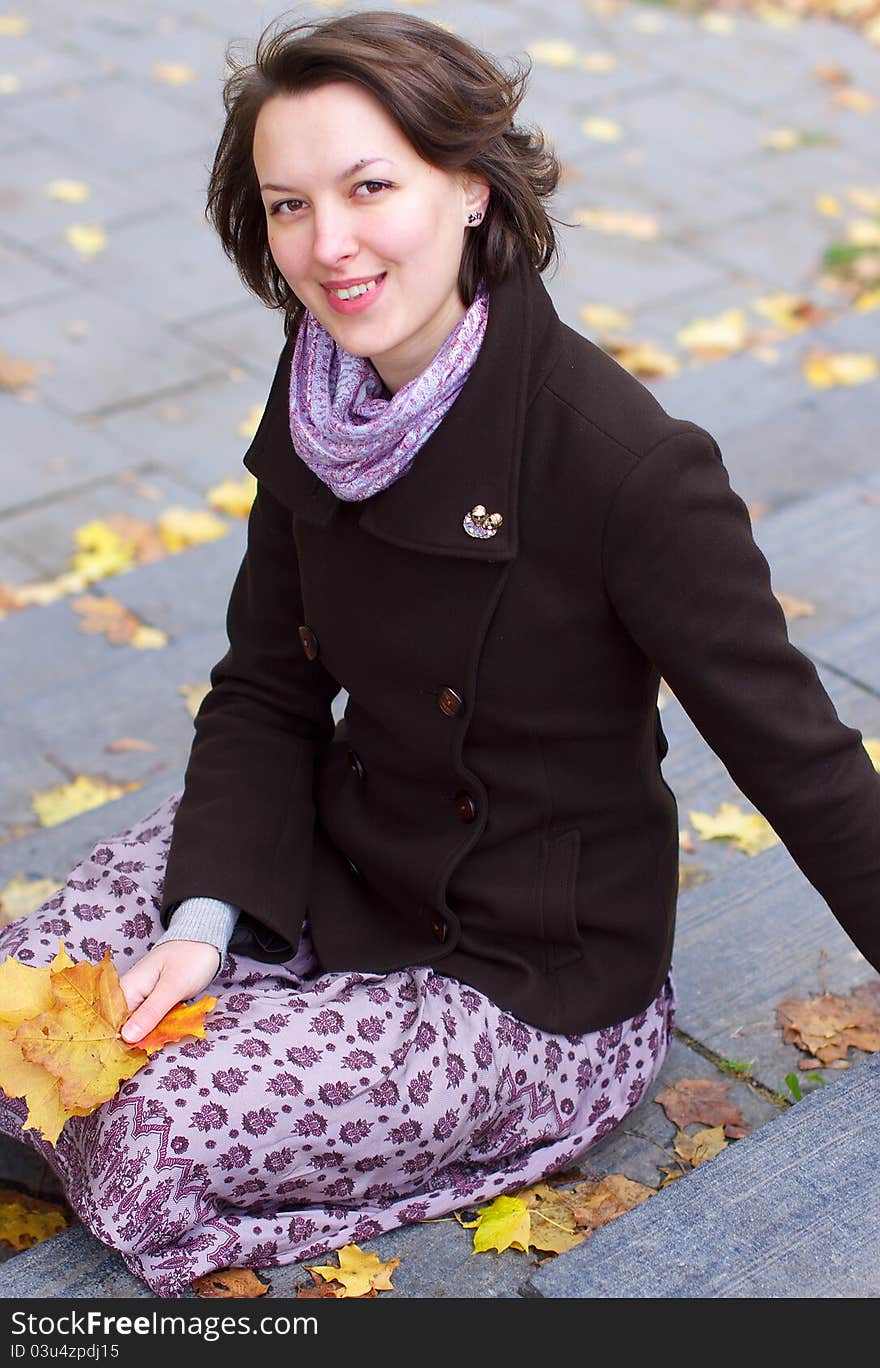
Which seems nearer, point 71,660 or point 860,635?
point 860,635

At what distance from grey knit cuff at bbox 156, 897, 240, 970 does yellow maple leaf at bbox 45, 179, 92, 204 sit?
14.4 feet

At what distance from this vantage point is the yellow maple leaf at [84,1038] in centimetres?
201

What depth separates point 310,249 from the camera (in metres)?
1.96

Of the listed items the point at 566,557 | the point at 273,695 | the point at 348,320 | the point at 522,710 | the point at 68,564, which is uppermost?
the point at 348,320

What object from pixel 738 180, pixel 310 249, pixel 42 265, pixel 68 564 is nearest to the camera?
pixel 310 249

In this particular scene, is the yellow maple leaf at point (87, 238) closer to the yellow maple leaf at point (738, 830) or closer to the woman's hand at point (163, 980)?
the yellow maple leaf at point (738, 830)

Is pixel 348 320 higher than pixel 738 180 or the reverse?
higher

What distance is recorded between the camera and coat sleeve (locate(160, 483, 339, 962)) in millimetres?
2297

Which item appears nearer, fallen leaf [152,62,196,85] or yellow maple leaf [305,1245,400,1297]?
yellow maple leaf [305,1245,400,1297]

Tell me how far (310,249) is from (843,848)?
0.93 meters

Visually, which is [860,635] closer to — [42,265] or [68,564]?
[68,564]

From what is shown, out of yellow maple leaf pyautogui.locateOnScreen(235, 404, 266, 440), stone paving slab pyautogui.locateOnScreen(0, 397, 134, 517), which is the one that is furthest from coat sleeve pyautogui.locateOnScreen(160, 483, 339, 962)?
yellow maple leaf pyautogui.locateOnScreen(235, 404, 266, 440)

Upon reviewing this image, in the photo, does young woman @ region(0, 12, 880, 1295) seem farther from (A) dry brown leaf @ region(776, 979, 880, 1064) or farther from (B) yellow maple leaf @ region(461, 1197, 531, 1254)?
(A) dry brown leaf @ region(776, 979, 880, 1064)
